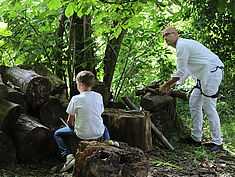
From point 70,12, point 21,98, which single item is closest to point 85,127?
point 21,98

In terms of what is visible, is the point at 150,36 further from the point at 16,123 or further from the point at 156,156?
the point at 16,123

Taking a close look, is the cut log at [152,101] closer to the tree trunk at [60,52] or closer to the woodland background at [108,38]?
the woodland background at [108,38]

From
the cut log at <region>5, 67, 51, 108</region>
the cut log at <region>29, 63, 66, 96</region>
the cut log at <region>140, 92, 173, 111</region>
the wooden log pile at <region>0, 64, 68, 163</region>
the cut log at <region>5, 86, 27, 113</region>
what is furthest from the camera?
the cut log at <region>140, 92, 173, 111</region>

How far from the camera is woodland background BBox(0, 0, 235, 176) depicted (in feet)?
16.5

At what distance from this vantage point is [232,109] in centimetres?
835

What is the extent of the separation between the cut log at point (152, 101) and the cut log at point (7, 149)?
2.29 m

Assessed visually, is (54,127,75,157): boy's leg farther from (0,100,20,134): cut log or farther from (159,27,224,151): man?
(159,27,224,151): man

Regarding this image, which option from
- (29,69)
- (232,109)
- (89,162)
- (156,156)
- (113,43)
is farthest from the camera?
(232,109)

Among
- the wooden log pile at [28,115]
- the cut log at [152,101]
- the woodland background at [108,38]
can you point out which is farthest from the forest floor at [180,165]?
the cut log at [152,101]

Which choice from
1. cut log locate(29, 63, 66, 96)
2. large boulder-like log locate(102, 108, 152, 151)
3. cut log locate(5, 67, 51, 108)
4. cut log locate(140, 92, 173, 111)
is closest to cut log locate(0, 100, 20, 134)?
cut log locate(5, 67, 51, 108)

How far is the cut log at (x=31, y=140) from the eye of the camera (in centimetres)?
400

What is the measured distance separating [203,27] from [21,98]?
4.61 meters

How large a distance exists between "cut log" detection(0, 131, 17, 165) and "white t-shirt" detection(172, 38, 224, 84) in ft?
8.46

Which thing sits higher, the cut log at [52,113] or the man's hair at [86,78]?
the man's hair at [86,78]
